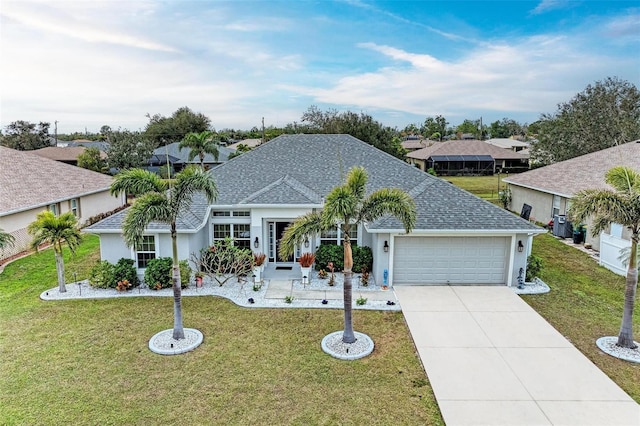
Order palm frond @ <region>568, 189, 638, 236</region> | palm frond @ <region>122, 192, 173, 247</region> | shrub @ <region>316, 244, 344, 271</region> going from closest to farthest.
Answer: palm frond @ <region>568, 189, 638, 236</region> < palm frond @ <region>122, 192, 173, 247</region> < shrub @ <region>316, 244, 344, 271</region>

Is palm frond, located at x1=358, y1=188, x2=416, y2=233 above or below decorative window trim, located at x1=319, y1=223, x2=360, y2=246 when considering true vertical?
above

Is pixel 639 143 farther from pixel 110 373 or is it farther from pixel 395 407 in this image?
pixel 110 373

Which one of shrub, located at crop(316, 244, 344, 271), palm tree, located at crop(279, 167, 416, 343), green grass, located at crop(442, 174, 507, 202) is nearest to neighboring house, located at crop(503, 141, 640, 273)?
green grass, located at crop(442, 174, 507, 202)

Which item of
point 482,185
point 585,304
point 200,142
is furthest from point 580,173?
point 200,142

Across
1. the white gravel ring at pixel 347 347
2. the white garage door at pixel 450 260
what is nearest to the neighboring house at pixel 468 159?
the white garage door at pixel 450 260

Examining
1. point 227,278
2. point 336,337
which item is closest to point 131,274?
point 227,278

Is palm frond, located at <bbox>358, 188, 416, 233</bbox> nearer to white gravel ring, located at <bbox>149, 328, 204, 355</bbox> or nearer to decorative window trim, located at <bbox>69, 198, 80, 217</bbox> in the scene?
white gravel ring, located at <bbox>149, 328, 204, 355</bbox>

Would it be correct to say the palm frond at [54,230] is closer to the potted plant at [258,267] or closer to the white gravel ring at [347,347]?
the potted plant at [258,267]
